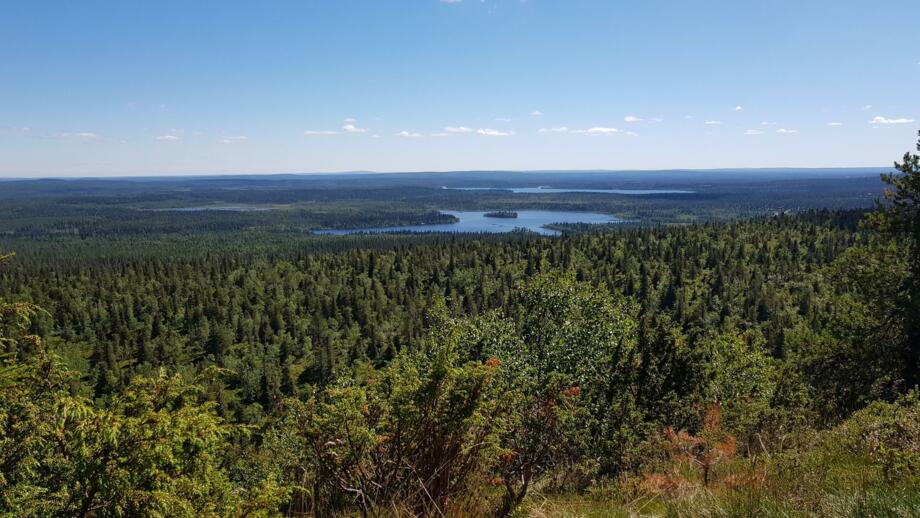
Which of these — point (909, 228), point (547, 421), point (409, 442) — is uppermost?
point (909, 228)

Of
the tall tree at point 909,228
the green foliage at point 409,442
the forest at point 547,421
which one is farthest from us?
the tall tree at point 909,228

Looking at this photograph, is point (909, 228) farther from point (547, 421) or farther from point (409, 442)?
point (409, 442)

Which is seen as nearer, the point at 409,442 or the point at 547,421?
the point at 409,442

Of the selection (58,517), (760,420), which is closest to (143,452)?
(58,517)

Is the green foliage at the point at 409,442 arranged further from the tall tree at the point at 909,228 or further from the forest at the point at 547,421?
the tall tree at the point at 909,228

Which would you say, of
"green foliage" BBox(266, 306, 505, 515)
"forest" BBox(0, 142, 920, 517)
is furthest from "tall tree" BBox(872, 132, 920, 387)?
"green foliage" BBox(266, 306, 505, 515)

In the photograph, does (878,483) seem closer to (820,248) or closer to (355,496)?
(355,496)


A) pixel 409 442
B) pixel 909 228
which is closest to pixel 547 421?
pixel 409 442

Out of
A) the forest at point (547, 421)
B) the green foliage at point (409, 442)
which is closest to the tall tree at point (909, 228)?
the forest at point (547, 421)

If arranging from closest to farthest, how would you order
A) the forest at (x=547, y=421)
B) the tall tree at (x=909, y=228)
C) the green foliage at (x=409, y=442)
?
1. the forest at (x=547, y=421)
2. the green foliage at (x=409, y=442)
3. the tall tree at (x=909, y=228)

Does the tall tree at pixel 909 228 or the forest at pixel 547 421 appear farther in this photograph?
the tall tree at pixel 909 228

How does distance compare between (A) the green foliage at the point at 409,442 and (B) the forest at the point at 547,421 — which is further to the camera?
(A) the green foliage at the point at 409,442

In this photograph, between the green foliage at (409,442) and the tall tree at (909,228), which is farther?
the tall tree at (909,228)

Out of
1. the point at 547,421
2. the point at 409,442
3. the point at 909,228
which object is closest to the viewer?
the point at 409,442
